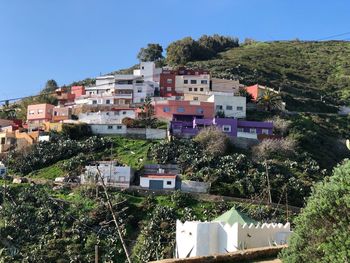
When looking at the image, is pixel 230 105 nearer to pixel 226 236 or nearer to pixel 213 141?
pixel 213 141

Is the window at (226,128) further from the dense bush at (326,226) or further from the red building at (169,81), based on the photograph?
the dense bush at (326,226)

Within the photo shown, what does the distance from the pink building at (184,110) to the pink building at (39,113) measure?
14.0 metres

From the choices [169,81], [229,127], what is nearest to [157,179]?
[229,127]

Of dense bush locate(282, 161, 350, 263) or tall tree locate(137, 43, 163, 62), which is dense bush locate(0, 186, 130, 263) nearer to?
dense bush locate(282, 161, 350, 263)

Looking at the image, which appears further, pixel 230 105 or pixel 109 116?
pixel 230 105

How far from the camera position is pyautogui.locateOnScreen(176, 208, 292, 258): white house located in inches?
1287

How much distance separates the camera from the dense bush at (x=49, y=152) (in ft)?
203

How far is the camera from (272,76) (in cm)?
10688

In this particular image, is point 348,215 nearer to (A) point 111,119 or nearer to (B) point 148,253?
(B) point 148,253

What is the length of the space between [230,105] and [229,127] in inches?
221

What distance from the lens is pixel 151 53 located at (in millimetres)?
111000

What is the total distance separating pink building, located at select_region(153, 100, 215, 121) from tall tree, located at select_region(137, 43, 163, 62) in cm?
4082

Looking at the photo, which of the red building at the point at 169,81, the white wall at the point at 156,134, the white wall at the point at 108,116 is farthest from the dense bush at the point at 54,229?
the red building at the point at 169,81

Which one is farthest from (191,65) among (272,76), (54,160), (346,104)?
(54,160)
